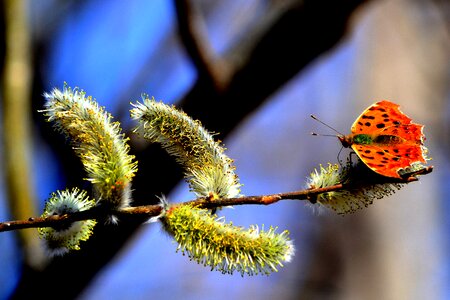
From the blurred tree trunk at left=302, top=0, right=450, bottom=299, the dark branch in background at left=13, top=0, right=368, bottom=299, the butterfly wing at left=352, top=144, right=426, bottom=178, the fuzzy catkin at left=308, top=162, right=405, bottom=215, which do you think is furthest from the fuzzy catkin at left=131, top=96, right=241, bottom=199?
the blurred tree trunk at left=302, top=0, right=450, bottom=299

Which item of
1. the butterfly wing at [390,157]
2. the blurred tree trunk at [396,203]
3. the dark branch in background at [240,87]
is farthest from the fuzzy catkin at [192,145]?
the blurred tree trunk at [396,203]

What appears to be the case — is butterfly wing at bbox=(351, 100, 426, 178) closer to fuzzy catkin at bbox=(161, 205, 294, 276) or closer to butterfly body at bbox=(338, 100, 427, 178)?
butterfly body at bbox=(338, 100, 427, 178)

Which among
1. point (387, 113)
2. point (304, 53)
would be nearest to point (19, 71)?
point (304, 53)

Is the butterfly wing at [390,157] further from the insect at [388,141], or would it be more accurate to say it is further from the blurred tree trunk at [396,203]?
the blurred tree trunk at [396,203]

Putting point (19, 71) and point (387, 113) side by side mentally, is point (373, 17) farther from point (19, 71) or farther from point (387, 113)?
point (387, 113)

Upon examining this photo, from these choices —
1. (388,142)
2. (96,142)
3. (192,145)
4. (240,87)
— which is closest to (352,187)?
(388,142)

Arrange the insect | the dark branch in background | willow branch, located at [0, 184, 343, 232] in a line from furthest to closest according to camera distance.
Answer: the dark branch in background < the insect < willow branch, located at [0, 184, 343, 232]

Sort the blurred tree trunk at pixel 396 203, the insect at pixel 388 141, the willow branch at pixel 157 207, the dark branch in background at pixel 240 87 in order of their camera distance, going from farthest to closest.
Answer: the blurred tree trunk at pixel 396 203 < the dark branch in background at pixel 240 87 < the insect at pixel 388 141 < the willow branch at pixel 157 207

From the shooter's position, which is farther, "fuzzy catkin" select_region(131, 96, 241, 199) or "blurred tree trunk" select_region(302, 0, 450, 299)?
"blurred tree trunk" select_region(302, 0, 450, 299)
